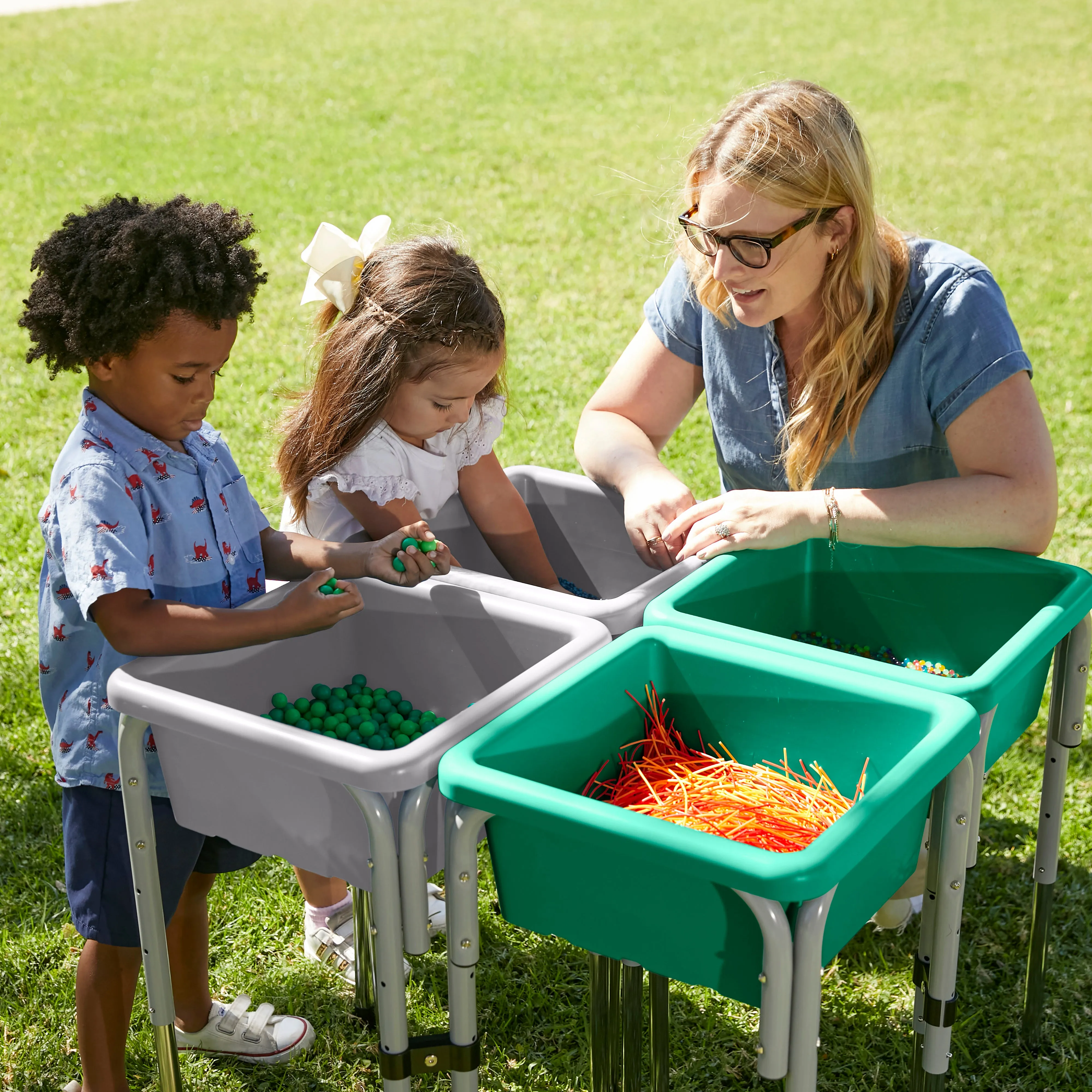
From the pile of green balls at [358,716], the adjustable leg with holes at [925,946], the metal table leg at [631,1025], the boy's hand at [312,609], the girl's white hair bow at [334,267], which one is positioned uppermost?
the girl's white hair bow at [334,267]

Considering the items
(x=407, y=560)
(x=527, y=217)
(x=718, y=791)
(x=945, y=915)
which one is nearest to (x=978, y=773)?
(x=945, y=915)

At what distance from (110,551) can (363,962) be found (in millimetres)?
910

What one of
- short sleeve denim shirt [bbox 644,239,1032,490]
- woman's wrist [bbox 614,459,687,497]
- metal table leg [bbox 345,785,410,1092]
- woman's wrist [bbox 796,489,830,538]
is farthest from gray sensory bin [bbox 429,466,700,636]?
metal table leg [bbox 345,785,410,1092]

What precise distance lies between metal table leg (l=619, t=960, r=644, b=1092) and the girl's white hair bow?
113 centimetres

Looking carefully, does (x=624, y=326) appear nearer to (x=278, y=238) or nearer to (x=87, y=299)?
(x=278, y=238)

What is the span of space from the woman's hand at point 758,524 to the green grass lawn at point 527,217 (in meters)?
0.53

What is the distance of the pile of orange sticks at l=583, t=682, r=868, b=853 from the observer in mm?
1454

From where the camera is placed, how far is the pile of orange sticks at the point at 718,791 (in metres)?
1.45

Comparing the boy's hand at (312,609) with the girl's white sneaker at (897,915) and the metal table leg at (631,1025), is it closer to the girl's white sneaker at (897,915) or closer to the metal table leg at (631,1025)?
the metal table leg at (631,1025)

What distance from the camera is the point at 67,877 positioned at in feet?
5.97

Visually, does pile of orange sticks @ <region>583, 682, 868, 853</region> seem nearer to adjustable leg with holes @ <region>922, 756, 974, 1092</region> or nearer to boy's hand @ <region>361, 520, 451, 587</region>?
adjustable leg with holes @ <region>922, 756, 974, 1092</region>

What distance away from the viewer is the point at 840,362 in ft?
6.76

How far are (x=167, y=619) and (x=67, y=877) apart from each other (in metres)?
0.48

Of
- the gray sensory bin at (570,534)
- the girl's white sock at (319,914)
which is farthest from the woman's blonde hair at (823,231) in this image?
the girl's white sock at (319,914)
